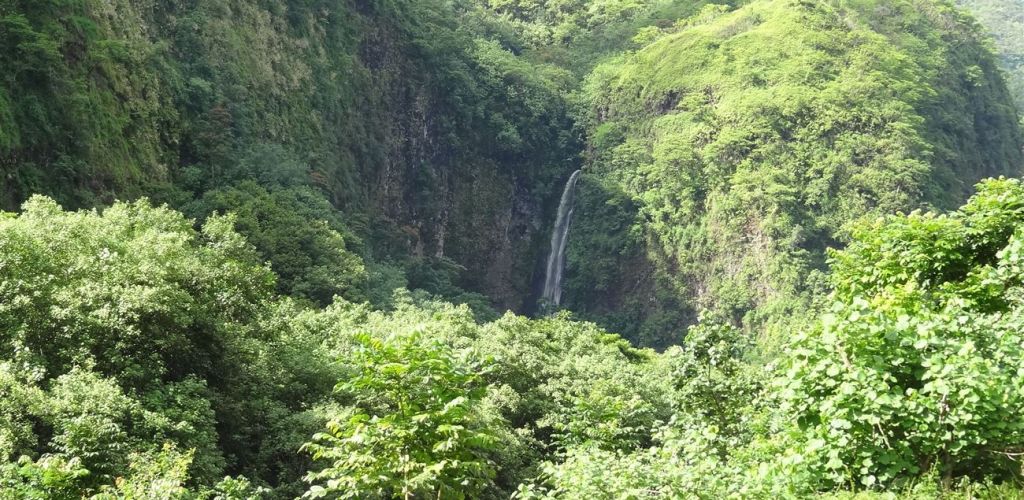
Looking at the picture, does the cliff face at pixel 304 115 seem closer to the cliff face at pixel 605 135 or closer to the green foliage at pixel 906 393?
the cliff face at pixel 605 135

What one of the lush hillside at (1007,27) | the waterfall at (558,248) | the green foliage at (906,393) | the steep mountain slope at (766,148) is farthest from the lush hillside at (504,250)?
the lush hillside at (1007,27)

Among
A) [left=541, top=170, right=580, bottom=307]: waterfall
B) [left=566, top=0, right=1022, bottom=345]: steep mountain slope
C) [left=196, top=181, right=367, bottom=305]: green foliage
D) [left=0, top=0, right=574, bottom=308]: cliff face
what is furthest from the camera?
[left=541, top=170, right=580, bottom=307]: waterfall

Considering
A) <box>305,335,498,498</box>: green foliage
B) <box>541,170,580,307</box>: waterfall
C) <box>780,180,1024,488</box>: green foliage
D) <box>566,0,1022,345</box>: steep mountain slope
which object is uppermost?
<box>780,180,1024,488</box>: green foliage

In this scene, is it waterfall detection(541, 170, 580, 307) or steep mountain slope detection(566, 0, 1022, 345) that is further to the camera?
waterfall detection(541, 170, 580, 307)

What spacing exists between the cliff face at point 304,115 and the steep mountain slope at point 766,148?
478cm

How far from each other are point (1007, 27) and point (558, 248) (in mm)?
84283

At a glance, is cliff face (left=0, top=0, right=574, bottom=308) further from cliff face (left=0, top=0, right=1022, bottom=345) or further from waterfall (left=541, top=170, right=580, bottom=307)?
waterfall (left=541, top=170, right=580, bottom=307)

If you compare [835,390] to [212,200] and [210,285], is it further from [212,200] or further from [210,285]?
[212,200]

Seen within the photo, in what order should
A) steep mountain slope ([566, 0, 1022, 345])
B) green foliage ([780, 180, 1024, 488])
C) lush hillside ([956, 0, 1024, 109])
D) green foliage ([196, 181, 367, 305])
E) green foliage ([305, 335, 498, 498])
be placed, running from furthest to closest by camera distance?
lush hillside ([956, 0, 1024, 109]) → steep mountain slope ([566, 0, 1022, 345]) → green foliage ([196, 181, 367, 305]) → green foliage ([305, 335, 498, 498]) → green foliage ([780, 180, 1024, 488])

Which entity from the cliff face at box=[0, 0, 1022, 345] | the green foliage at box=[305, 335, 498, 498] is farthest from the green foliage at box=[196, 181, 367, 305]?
the green foliage at box=[305, 335, 498, 498]

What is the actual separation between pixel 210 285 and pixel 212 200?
435 inches

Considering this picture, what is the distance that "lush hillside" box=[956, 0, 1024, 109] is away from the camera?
8615 centimetres

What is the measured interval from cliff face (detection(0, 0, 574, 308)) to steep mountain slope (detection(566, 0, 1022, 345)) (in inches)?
188

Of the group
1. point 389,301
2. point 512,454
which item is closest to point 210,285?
point 512,454
